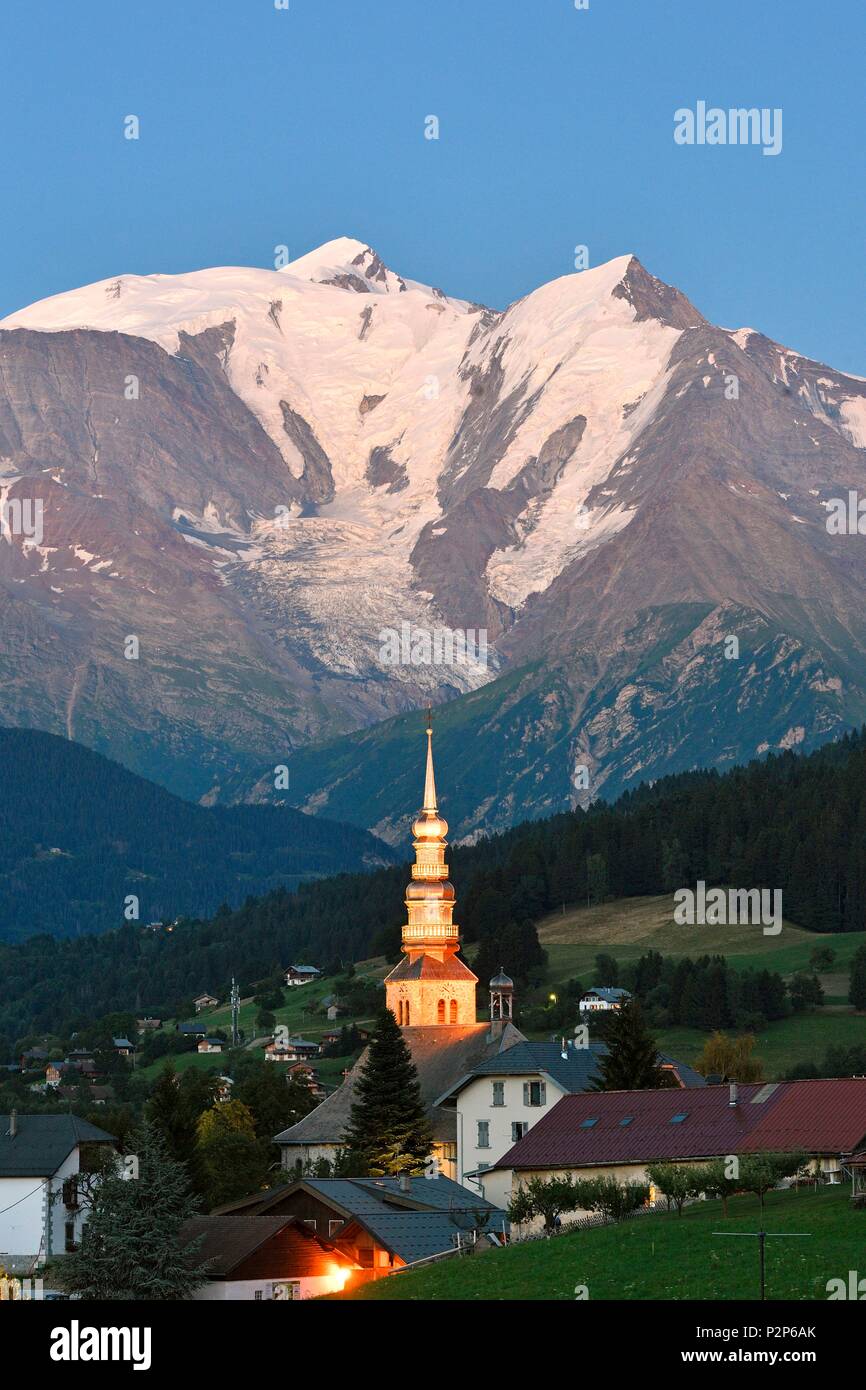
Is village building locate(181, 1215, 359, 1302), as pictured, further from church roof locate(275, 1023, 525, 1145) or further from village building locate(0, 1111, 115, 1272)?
church roof locate(275, 1023, 525, 1145)

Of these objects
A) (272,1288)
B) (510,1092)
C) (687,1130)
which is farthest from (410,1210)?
(510,1092)

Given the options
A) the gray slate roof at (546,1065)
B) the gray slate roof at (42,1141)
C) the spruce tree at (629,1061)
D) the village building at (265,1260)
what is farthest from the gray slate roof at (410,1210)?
the gray slate roof at (42,1141)

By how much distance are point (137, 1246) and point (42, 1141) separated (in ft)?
92.8

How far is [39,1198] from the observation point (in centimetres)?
11212

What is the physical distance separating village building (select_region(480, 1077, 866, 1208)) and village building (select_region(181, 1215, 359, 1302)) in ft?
30.6

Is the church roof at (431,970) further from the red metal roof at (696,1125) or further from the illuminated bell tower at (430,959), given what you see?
the red metal roof at (696,1125)

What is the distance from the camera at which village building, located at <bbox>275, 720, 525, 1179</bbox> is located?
445ft

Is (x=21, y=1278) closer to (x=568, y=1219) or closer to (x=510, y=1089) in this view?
(x=568, y=1219)

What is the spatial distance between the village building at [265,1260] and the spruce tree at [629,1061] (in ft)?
71.3

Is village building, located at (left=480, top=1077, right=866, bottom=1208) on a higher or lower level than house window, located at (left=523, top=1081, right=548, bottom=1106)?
lower

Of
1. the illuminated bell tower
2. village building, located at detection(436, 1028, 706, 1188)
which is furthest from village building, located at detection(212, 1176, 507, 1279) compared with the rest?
the illuminated bell tower

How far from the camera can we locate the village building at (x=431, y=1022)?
13562 cm
